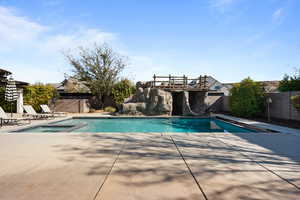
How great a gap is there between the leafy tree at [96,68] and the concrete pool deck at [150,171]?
15.3 meters

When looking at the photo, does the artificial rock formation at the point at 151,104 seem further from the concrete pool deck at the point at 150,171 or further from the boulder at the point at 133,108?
the concrete pool deck at the point at 150,171

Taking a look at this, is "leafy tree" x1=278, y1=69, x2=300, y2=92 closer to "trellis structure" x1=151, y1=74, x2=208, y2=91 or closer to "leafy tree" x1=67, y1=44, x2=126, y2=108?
"trellis structure" x1=151, y1=74, x2=208, y2=91

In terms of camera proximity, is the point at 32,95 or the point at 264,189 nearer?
the point at 264,189

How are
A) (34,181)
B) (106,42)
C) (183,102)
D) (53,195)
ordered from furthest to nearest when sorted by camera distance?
(106,42) → (183,102) → (34,181) → (53,195)

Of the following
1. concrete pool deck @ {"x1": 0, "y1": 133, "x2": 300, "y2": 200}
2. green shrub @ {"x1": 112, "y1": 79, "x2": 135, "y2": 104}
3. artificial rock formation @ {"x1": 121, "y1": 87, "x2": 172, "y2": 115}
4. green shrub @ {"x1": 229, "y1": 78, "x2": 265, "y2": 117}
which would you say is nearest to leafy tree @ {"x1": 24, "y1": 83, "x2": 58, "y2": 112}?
green shrub @ {"x1": 112, "y1": 79, "x2": 135, "y2": 104}

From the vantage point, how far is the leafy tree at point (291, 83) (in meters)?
13.6

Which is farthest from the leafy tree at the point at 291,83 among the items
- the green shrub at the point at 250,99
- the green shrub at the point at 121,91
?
the green shrub at the point at 121,91

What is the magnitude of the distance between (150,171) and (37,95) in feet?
59.6

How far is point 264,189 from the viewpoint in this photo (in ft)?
7.83

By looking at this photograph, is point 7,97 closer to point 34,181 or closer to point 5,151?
point 5,151

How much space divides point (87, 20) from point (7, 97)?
7.39 metres

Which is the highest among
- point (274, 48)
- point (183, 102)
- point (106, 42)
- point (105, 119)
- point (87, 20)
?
point (106, 42)

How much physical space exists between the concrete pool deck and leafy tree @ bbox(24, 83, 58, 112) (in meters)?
13.8

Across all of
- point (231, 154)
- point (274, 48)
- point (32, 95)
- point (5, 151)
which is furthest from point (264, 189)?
point (32, 95)
